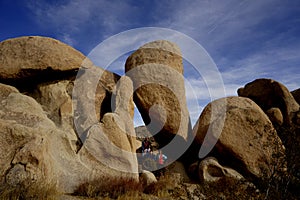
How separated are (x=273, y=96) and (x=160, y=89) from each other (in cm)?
744

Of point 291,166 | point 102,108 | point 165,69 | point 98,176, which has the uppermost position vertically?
point 165,69

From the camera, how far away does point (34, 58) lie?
374 inches

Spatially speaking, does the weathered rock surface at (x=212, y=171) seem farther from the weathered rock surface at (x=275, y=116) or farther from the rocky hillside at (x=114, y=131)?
the weathered rock surface at (x=275, y=116)

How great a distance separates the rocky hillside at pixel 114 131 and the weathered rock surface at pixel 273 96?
3.8 inches

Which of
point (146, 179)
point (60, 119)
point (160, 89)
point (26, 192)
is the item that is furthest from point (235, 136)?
point (26, 192)

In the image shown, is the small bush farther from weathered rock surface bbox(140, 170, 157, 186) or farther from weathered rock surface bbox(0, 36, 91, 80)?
weathered rock surface bbox(0, 36, 91, 80)

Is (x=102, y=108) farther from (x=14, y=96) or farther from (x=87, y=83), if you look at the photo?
(x=14, y=96)

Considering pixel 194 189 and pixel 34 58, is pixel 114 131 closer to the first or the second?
pixel 34 58

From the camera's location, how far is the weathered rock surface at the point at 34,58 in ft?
30.9

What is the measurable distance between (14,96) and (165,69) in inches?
243

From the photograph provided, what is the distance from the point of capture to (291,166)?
12.6 ft

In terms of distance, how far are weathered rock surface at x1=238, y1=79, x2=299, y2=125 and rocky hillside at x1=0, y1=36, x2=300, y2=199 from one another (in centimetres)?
10

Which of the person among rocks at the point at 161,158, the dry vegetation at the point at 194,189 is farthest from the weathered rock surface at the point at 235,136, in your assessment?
the dry vegetation at the point at 194,189

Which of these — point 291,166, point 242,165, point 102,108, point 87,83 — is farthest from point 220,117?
point 291,166
